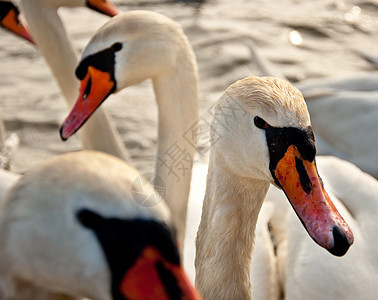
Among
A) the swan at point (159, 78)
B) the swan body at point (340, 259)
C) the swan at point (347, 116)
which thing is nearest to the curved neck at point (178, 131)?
the swan at point (159, 78)

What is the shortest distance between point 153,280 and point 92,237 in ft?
0.46

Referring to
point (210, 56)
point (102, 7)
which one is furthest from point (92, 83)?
point (210, 56)

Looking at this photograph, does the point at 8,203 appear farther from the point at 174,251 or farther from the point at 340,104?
the point at 340,104

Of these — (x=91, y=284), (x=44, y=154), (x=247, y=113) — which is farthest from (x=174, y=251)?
(x=44, y=154)

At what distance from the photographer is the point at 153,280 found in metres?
1.40

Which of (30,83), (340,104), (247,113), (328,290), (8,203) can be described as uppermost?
(8,203)

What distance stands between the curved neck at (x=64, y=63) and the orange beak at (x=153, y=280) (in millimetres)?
1993

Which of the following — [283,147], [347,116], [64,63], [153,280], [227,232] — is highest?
[153,280]

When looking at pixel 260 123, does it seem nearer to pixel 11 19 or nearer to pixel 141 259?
pixel 141 259

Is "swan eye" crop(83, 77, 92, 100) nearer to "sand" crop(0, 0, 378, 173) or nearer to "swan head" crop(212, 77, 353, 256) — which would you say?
"swan head" crop(212, 77, 353, 256)

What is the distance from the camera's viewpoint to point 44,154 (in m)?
4.63

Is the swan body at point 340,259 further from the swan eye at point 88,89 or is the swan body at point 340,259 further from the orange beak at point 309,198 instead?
the swan eye at point 88,89

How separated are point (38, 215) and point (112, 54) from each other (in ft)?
4.81

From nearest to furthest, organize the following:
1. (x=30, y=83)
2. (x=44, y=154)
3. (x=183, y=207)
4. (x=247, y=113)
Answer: (x=247, y=113) < (x=183, y=207) < (x=44, y=154) < (x=30, y=83)
